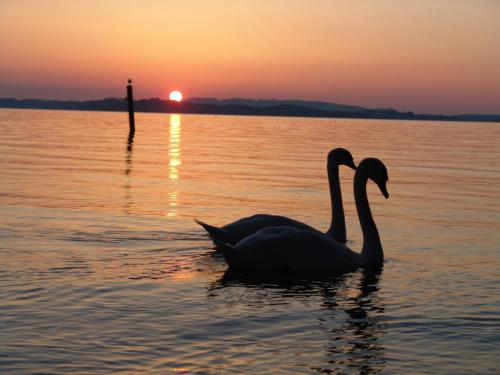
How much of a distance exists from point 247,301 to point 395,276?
2885 millimetres

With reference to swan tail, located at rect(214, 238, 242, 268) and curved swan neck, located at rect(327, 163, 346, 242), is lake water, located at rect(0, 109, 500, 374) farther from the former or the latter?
curved swan neck, located at rect(327, 163, 346, 242)

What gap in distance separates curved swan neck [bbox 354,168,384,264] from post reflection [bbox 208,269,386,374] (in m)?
0.44

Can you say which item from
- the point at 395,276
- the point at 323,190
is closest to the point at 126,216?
the point at 395,276

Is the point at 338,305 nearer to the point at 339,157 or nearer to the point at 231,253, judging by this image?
the point at 231,253

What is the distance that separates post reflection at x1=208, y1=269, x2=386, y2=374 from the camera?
7914 millimetres

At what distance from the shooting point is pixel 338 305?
10.3 meters

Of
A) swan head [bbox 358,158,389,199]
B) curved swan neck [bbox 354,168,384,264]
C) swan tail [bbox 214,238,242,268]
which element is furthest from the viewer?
swan head [bbox 358,158,389,199]

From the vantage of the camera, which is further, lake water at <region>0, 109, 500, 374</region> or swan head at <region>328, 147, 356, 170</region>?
swan head at <region>328, 147, 356, 170</region>

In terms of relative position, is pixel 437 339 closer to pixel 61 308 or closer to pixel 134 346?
pixel 134 346

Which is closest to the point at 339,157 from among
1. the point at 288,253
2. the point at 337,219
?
the point at 337,219

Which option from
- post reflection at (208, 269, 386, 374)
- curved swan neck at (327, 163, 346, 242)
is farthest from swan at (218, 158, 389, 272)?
curved swan neck at (327, 163, 346, 242)

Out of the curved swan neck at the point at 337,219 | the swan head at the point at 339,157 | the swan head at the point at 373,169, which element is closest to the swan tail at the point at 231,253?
the swan head at the point at 373,169

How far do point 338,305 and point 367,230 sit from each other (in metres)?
3.37

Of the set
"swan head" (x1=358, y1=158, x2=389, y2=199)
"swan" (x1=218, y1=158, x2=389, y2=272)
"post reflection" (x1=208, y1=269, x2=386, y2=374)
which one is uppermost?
"swan head" (x1=358, y1=158, x2=389, y2=199)
